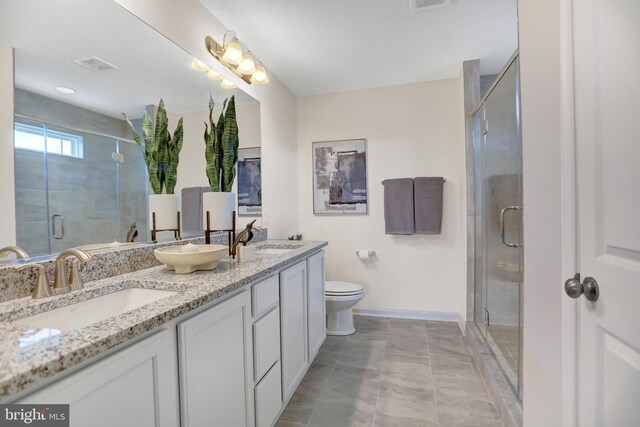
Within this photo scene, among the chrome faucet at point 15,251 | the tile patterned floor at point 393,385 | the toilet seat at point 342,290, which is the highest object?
the chrome faucet at point 15,251

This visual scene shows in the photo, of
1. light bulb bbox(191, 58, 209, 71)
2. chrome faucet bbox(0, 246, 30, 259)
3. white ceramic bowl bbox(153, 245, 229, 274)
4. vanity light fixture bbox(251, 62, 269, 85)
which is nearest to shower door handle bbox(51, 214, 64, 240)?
chrome faucet bbox(0, 246, 30, 259)

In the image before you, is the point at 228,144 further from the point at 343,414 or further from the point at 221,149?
the point at 343,414

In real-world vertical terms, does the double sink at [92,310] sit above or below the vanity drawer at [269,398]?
above

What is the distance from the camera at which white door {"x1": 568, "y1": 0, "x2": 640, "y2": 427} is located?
28.1 inches

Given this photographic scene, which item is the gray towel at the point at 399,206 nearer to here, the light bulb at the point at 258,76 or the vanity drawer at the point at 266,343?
the light bulb at the point at 258,76

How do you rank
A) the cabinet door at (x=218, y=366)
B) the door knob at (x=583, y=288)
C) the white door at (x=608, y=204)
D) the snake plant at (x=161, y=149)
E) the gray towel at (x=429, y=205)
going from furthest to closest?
the gray towel at (x=429, y=205) < the snake plant at (x=161, y=149) < the cabinet door at (x=218, y=366) < the door knob at (x=583, y=288) < the white door at (x=608, y=204)

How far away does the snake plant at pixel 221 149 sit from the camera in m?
1.85

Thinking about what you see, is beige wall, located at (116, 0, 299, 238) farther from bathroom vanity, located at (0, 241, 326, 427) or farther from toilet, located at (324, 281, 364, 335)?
bathroom vanity, located at (0, 241, 326, 427)

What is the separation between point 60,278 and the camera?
3.32ft

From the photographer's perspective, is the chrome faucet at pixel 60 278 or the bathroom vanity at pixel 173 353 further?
the chrome faucet at pixel 60 278

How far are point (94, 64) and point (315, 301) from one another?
1807 millimetres

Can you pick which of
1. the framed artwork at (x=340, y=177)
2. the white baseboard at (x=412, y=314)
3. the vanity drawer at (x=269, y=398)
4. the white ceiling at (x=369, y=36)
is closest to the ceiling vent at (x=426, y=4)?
the white ceiling at (x=369, y=36)

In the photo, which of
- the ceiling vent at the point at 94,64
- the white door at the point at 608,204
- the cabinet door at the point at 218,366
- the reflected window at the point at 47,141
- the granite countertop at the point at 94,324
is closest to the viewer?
the granite countertop at the point at 94,324

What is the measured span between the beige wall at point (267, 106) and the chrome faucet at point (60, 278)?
1136 millimetres
